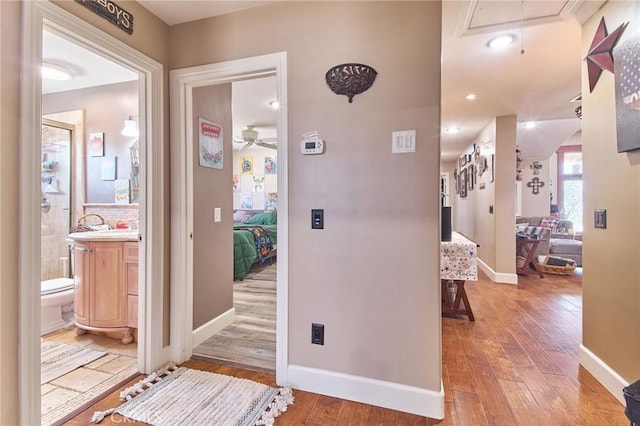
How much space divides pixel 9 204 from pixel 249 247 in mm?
3443

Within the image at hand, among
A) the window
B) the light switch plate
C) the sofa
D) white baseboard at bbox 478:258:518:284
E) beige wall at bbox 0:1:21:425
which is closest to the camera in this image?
beige wall at bbox 0:1:21:425

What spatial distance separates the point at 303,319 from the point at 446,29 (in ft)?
7.47

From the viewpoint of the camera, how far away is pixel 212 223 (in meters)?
2.59

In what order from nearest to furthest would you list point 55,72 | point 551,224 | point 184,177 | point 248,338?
point 184,177 → point 248,338 → point 55,72 → point 551,224

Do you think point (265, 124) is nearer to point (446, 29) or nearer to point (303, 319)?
point (446, 29)

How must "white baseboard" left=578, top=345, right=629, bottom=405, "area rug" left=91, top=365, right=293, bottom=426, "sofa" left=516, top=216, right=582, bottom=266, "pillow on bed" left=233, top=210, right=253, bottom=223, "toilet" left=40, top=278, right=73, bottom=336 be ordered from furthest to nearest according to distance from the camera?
"pillow on bed" left=233, top=210, right=253, bottom=223
"sofa" left=516, top=216, right=582, bottom=266
"toilet" left=40, top=278, right=73, bottom=336
"white baseboard" left=578, top=345, right=629, bottom=405
"area rug" left=91, top=365, right=293, bottom=426

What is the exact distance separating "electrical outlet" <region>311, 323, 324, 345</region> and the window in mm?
8775

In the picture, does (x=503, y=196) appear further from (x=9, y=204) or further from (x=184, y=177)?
(x=9, y=204)

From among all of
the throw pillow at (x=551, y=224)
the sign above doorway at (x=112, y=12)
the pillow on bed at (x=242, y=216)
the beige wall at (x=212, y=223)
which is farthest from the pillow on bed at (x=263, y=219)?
the throw pillow at (x=551, y=224)

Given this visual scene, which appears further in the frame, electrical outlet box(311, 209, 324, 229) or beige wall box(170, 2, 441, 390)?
electrical outlet box(311, 209, 324, 229)

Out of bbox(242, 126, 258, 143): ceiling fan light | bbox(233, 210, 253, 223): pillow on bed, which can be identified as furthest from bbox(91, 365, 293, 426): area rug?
bbox(233, 210, 253, 223): pillow on bed

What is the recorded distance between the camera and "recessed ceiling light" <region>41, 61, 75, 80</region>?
2687mm

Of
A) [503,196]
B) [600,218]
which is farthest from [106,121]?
[503,196]

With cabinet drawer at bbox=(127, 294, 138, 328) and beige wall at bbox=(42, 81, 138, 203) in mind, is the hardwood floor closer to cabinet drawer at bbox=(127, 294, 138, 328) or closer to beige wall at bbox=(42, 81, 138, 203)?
cabinet drawer at bbox=(127, 294, 138, 328)
